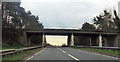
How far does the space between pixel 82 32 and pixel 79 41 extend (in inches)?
1893

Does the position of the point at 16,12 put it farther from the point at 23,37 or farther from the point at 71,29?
the point at 71,29

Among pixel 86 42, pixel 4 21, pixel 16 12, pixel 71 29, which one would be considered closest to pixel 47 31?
pixel 71 29

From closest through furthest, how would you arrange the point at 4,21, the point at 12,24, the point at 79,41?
1. the point at 4,21
2. the point at 12,24
3. the point at 79,41

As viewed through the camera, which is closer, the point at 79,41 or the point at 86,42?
the point at 86,42

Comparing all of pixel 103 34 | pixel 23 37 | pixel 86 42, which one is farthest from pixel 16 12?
pixel 86 42

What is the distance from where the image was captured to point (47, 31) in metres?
97.2

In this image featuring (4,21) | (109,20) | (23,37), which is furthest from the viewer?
(109,20)

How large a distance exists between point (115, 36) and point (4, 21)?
4431cm

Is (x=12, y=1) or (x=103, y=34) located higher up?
(x=12, y=1)

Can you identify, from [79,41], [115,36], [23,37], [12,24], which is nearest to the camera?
[12,24]

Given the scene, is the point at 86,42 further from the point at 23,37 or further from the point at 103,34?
the point at 23,37

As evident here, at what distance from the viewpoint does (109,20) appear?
5162 inches

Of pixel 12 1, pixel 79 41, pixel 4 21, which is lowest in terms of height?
pixel 79 41

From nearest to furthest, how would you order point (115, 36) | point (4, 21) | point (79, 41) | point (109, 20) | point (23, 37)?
1. point (4, 21)
2. point (23, 37)
3. point (115, 36)
4. point (109, 20)
5. point (79, 41)
